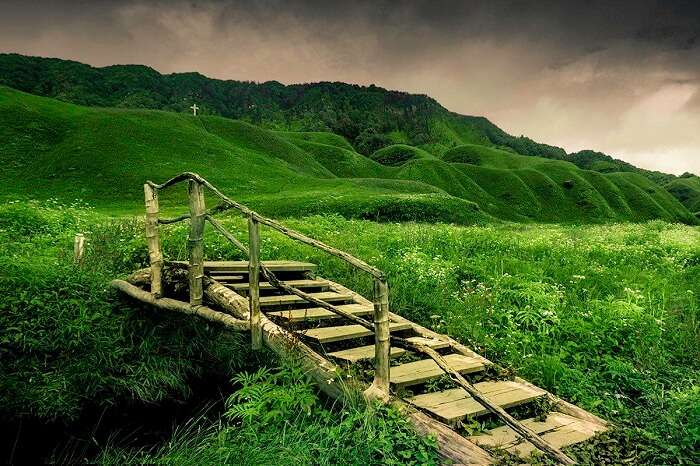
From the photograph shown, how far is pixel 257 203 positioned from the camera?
108 feet

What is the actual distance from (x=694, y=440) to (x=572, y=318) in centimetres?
386

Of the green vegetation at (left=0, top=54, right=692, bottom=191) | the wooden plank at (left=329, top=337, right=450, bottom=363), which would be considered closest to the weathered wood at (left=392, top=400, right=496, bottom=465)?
the wooden plank at (left=329, top=337, right=450, bottom=363)

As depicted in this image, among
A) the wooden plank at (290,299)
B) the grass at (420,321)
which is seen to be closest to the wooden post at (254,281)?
the grass at (420,321)

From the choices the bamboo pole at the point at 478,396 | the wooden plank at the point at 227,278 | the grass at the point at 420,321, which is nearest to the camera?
the bamboo pole at the point at 478,396

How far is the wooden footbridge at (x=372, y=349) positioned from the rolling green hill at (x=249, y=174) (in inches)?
850

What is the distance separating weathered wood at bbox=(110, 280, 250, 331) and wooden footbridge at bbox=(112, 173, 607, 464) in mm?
18

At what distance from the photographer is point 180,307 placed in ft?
27.4

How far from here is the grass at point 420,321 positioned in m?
6.03

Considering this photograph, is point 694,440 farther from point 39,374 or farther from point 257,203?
point 257,203

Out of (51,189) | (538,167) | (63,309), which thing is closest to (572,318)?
(63,309)

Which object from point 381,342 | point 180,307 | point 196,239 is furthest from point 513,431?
point 180,307

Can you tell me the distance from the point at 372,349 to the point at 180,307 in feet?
11.0

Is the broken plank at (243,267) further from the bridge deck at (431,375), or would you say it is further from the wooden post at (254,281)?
the wooden post at (254,281)

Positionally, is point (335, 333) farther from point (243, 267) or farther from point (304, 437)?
point (243, 267)
